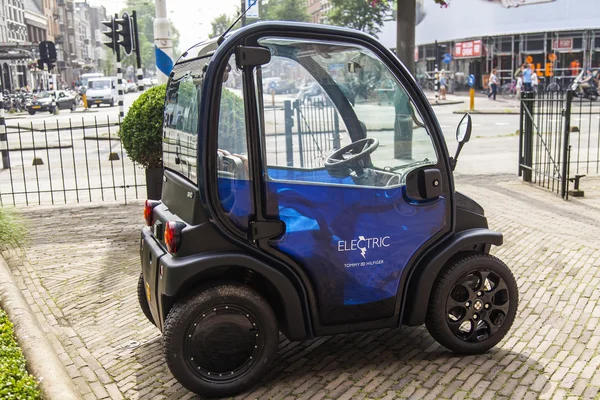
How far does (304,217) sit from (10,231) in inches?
169

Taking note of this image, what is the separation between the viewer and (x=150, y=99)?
301 inches

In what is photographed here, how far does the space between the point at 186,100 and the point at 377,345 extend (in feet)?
6.31

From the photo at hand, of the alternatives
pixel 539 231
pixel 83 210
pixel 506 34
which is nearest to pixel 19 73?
pixel 506 34

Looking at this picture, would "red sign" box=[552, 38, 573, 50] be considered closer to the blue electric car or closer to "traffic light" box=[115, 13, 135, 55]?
"traffic light" box=[115, 13, 135, 55]

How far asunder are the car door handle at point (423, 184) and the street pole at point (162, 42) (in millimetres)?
6105

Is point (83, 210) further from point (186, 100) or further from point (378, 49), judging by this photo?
point (378, 49)

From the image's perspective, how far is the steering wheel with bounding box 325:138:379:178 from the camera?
12.4ft

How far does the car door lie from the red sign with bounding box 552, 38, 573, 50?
40.1 meters

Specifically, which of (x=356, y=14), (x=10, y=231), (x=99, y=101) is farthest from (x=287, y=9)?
(x=10, y=231)

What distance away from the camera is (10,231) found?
6.89 meters

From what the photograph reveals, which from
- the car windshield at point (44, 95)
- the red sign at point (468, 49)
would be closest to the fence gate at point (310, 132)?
the car windshield at point (44, 95)

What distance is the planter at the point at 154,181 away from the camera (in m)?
7.83

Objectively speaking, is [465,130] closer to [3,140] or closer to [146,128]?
[146,128]

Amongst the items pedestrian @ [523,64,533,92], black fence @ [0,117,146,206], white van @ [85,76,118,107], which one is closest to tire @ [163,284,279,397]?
black fence @ [0,117,146,206]
